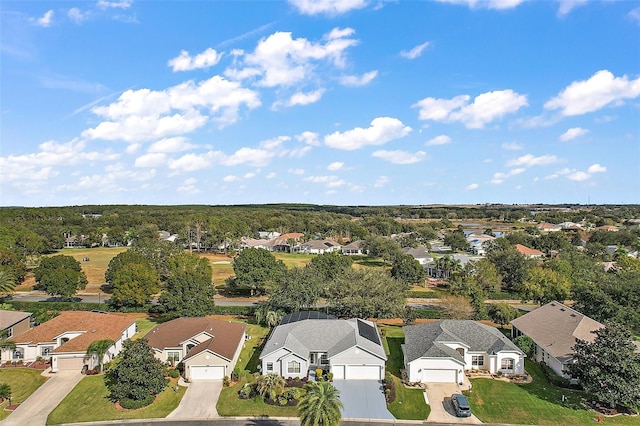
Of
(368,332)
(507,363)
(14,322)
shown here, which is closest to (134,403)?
(368,332)

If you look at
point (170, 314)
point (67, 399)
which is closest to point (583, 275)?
point (170, 314)

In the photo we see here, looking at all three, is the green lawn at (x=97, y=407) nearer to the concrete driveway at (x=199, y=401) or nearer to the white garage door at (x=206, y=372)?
the concrete driveway at (x=199, y=401)

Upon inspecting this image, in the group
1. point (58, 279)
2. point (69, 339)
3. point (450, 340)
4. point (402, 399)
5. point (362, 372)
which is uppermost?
point (58, 279)

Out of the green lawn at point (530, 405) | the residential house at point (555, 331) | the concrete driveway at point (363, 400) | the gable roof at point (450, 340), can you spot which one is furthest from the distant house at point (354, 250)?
the concrete driveway at point (363, 400)

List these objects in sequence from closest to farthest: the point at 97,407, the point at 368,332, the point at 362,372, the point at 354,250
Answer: the point at 97,407 < the point at 362,372 < the point at 368,332 < the point at 354,250

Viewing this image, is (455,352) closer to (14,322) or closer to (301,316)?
(301,316)

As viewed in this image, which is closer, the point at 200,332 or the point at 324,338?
the point at 324,338

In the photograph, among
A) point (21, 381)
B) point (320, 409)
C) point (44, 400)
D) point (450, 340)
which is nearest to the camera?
point (320, 409)

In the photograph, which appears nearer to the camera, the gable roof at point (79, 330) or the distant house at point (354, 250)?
the gable roof at point (79, 330)
